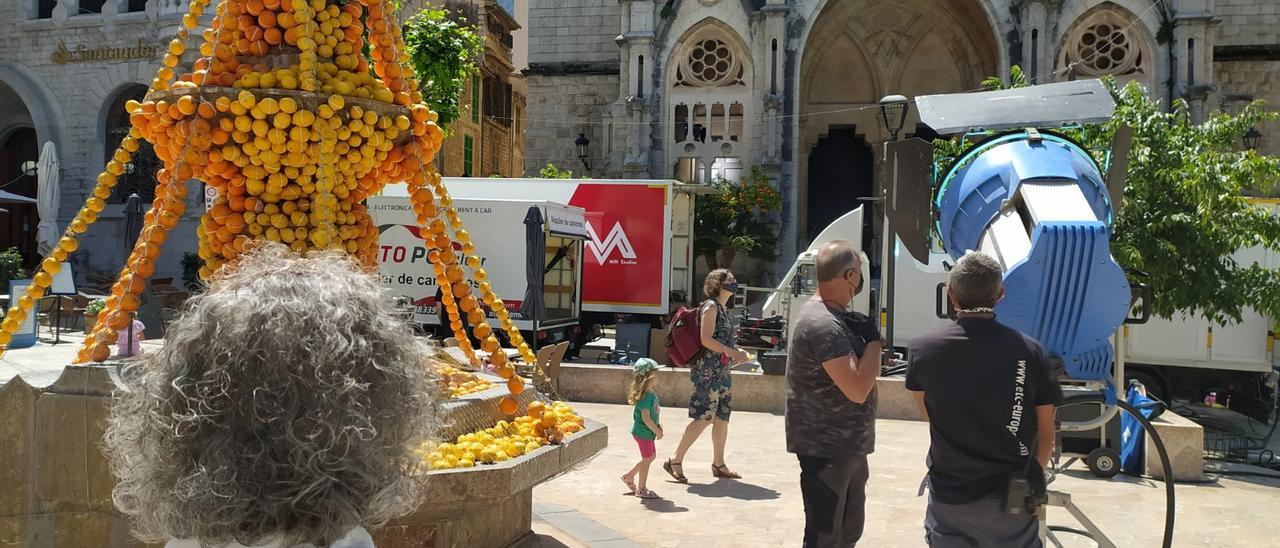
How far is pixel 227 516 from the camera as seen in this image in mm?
1747

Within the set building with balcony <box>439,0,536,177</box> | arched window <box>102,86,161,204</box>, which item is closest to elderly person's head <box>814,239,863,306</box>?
arched window <box>102,86,161,204</box>

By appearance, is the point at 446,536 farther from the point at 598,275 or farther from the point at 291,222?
the point at 598,275

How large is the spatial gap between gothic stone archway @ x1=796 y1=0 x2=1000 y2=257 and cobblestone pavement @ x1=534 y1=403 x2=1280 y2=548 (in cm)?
1838

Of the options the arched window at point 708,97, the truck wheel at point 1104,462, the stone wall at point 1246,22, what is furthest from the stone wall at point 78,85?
the stone wall at point 1246,22

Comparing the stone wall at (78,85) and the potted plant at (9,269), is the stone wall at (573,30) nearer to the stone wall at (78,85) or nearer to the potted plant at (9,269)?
the stone wall at (78,85)

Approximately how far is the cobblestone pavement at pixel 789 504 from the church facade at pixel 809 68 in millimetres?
15099

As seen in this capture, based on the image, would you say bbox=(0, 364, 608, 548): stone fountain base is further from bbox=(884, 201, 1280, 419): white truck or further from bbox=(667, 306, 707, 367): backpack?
bbox=(884, 201, 1280, 419): white truck

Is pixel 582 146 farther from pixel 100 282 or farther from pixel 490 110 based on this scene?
pixel 490 110

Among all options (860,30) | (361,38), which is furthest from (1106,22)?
(361,38)

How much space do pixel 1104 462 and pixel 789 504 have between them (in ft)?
10.0

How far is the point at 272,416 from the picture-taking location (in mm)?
1729

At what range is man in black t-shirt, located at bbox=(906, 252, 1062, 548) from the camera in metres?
3.64

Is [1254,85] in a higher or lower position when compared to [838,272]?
higher

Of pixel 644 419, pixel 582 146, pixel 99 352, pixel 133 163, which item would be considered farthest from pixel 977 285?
pixel 133 163
